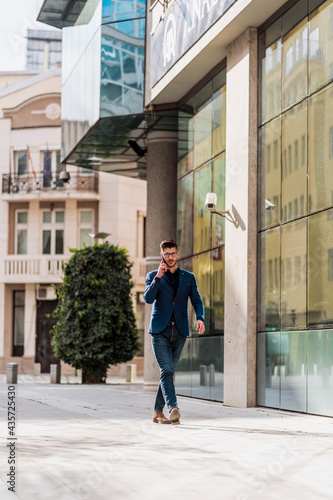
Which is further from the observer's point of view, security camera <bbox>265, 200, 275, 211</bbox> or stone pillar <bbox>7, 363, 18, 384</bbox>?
stone pillar <bbox>7, 363, 18, 384</bbox>

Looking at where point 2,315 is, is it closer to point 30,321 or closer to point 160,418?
point 30,321

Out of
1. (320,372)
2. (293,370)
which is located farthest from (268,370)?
(320,372)

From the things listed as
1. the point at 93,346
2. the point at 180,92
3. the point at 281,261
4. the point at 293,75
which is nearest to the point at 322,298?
the point at 281,261

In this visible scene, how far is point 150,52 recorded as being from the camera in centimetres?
Result: 1892

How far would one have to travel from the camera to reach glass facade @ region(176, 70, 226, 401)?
1577 cm

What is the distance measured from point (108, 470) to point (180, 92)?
13.1 meters

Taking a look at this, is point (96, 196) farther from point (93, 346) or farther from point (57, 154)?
point (93, 346)

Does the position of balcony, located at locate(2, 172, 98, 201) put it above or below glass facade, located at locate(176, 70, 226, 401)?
above

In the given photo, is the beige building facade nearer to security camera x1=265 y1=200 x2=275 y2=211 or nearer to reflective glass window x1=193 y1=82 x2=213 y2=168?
reflective glass window x1=193 y1=82 x2=213 y2=168

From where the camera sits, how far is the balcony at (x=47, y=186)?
4159cm

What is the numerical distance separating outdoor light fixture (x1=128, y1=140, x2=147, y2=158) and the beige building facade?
60.2 ft

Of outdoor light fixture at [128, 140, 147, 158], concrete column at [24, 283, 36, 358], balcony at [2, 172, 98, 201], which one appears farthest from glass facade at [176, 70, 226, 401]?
concrete column at [24, 283, 36, 358]

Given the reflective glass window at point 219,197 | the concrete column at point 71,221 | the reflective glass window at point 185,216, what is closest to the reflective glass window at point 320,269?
the reflective glass window at point 219,197

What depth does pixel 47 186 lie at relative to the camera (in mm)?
42031
